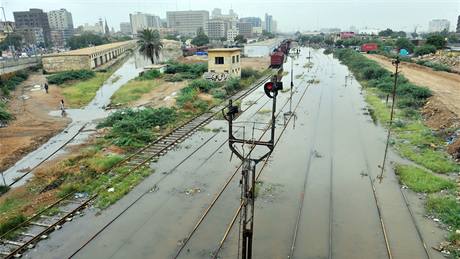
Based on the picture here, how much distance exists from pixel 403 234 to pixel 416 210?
1876mm

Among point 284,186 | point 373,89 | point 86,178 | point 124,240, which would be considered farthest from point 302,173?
point 373,89

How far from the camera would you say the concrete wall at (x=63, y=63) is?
49.9 metres

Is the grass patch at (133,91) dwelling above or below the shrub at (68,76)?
below

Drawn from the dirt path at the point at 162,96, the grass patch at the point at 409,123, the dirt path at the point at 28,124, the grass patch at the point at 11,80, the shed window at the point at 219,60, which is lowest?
the grass patch at the point at 409,123

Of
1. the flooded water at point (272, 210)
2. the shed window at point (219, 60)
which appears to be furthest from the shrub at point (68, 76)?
the flooded water at point (272, 210)

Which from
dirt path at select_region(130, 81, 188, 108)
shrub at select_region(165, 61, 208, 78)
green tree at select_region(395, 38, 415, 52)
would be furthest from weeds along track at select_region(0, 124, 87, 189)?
green tree at select_region(395, 38, 415, 52)

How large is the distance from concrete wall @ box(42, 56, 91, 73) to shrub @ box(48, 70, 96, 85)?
4.80 m

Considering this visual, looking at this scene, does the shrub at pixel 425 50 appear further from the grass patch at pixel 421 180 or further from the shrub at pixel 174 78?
the grass patch at pixel 421 180

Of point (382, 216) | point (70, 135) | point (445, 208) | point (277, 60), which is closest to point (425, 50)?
point (277, 60)

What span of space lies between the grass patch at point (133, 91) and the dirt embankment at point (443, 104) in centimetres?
2459

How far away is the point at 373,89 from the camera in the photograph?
38.0 meters

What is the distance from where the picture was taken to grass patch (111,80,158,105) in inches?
1253

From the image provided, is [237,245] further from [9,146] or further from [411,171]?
[9,146]

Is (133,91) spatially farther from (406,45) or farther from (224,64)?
(406,45)
